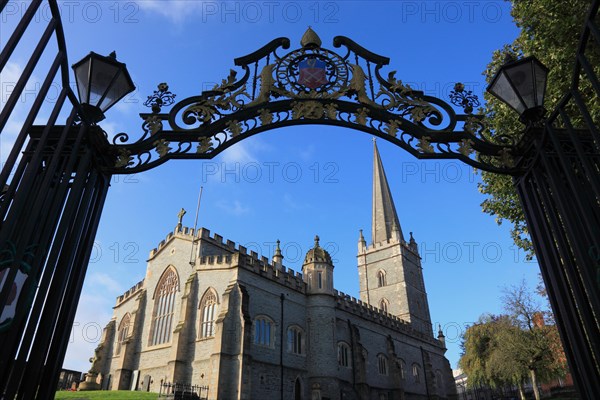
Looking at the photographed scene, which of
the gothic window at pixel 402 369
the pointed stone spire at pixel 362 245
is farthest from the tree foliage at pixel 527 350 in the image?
the pointed stone spire at pixel 362 245

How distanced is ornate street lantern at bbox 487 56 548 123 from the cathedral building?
22881 millimetres

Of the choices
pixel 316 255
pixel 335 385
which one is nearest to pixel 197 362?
pixel 335 385

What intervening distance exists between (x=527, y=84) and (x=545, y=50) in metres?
7.43

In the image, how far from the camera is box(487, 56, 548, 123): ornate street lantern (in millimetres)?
4094

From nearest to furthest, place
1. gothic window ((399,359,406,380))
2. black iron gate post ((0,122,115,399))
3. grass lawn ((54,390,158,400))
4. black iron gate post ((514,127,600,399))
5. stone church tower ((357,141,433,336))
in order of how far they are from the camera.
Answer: black iron gate post ((0,122,115,399)) → black iron gate post ((514,127,600,399)) → grass lawn ((54,390,158,400)) → gothic window ((399,359,406,380)) → stone church tower ((357,141,433,336))

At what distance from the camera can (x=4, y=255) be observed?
2.96 metres

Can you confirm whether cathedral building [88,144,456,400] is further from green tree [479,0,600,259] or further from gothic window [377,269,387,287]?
green tree [479,0,600,259]

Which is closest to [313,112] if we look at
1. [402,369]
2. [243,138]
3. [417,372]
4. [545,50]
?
[243,138]

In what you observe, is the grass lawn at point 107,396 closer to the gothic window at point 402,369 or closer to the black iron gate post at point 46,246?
the black iron gate post at point 46,246

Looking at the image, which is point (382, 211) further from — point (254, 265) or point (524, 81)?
point (524, 81)

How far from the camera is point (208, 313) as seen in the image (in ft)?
88.4

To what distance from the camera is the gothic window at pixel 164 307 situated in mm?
29269

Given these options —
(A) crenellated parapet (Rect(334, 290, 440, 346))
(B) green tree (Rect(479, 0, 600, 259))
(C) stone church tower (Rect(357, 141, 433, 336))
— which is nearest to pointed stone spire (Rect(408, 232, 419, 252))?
(C) stone church tower (Rect(357, 141, 433, 336))

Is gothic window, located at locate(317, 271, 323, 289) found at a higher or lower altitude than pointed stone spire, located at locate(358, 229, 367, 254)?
lower
